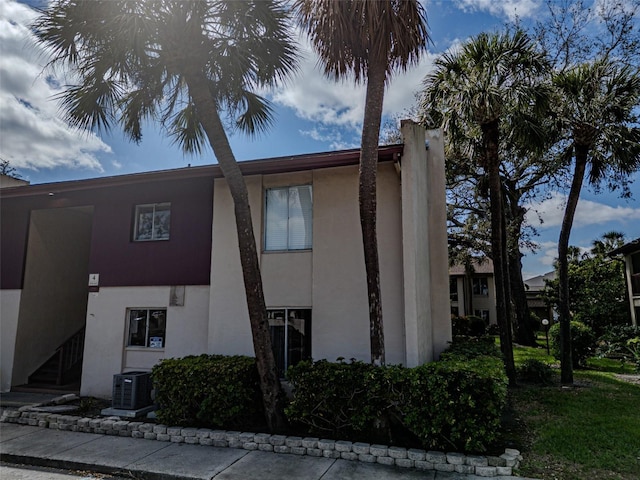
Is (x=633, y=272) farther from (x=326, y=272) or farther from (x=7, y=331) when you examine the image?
(x=7, y=331)

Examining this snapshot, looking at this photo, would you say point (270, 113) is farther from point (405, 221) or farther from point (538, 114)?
point (538, 114)

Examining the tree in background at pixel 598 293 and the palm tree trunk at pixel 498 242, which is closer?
the palm tree trunk at pixel 498 242

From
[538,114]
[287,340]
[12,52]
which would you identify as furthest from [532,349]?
[12,52]

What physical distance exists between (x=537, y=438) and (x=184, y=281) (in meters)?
8.37

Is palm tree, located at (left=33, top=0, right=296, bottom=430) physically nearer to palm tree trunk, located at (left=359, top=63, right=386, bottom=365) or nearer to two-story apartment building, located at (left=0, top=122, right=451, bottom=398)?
two-story apartment building, located at (left=0, top=122, right=451, bottom=398)

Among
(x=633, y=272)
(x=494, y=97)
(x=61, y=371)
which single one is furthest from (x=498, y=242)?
(x=633, y=272)

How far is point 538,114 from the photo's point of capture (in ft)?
35.4

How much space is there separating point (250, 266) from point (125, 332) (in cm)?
535

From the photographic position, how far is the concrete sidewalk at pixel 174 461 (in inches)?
234

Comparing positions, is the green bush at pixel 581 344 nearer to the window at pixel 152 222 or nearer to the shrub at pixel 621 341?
the shrub at pixel 621 341

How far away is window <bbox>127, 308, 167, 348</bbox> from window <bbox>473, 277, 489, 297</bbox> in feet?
101

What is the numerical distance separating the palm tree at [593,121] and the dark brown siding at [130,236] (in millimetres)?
9818

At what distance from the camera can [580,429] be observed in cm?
762

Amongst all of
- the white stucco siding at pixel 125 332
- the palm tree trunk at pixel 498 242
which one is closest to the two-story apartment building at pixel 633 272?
the palm tree trunk at pixel 498 242
